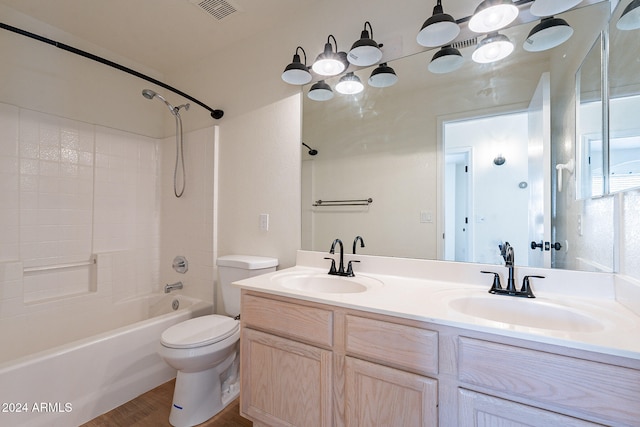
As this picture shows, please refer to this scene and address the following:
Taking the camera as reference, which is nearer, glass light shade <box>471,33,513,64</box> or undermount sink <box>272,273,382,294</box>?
glass light shade <box>471,33,513,64</box>

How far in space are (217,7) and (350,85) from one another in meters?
1.01

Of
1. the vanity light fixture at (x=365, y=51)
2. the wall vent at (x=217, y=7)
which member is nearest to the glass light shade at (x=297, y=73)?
the vanity light fixture at (x=365, y=51)

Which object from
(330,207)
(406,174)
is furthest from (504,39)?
(330,207)

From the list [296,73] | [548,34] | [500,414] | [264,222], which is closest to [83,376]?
[264,222]

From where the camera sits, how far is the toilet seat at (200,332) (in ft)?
4.77

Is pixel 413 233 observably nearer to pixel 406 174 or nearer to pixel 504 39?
pixel 406 174

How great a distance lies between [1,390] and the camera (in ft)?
4.20

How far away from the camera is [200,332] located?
159 centimetres

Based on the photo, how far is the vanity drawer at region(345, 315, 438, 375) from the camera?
0.90 m

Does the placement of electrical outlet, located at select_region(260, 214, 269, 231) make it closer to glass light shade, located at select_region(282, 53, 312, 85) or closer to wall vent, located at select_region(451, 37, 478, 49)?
glass light shade, located at select_region(282, 53, 312, 85)

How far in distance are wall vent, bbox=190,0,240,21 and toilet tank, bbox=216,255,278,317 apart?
5.37ft

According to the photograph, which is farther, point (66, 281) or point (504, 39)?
point (66, 281)

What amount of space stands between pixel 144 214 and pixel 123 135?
0.71 metres

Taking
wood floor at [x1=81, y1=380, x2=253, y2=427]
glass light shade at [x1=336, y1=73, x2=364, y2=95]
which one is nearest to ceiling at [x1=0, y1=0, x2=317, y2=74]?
glass light shade at [x1=336, y1=73, x2=364, y2=95]
